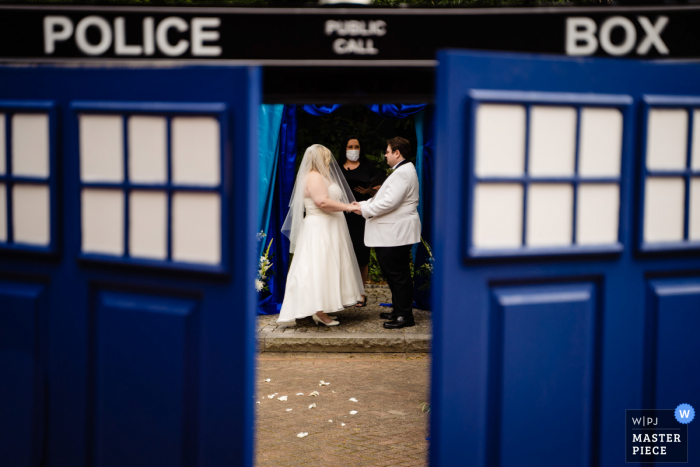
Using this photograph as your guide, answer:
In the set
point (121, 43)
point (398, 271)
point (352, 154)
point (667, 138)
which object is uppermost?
point (121, 43)

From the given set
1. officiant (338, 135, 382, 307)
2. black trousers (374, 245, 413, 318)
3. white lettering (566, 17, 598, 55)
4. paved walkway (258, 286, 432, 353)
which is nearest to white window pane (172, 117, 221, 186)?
white lettering (566, 17, 598, 55)

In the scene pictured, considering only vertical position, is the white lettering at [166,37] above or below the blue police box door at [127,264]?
above

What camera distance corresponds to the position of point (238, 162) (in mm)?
2158

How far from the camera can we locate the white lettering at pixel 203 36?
102 inches

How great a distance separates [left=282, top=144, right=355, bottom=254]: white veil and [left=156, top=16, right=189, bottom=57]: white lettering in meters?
3.74

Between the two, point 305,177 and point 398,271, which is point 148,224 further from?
point 398,271

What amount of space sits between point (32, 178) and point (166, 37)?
0.83 m

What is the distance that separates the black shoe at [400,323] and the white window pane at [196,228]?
441 centimetres

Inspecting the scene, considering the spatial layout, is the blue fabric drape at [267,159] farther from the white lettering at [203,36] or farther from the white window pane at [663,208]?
the white window pane at [663,208]

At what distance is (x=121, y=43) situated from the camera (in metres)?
2.60

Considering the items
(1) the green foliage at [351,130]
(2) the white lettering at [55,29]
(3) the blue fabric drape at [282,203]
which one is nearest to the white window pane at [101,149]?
(2) the white lettering at [55,29]

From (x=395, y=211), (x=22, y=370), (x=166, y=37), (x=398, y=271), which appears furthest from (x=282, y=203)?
(x=22, y=370)

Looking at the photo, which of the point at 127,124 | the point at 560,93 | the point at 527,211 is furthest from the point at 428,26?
the point at 127,124

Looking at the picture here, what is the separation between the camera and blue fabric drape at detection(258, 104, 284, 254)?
7.15 meters
